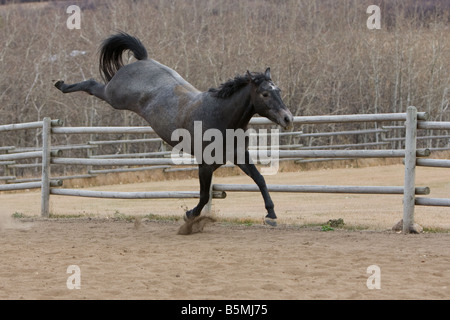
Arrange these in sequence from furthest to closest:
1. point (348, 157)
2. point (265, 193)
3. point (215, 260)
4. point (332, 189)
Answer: point (348, 157), point (332, 189), point (265, 193), point (215, 260)

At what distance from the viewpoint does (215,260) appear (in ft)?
18.8

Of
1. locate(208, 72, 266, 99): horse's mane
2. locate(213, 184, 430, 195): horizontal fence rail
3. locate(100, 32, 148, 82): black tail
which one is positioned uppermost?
locate(100, 32, 148, 82): black tail

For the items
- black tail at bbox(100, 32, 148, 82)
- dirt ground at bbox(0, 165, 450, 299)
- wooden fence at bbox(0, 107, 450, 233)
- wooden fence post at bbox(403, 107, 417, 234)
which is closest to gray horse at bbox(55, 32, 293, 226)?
black tail at bbox(100, 32, 148, 82)

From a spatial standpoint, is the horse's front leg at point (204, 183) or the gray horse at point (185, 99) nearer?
the gray horse at point (185, 99)

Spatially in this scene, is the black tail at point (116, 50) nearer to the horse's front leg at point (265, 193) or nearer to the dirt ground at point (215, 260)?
the dirt ground at point (215, 260)

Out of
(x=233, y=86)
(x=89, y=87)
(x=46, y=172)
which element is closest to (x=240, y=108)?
(x=233, y=86)

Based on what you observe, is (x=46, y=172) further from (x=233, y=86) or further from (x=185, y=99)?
(x=233, y=86)

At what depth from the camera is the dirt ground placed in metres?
4.57

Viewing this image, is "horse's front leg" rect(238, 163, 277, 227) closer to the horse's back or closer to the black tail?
the horse's back

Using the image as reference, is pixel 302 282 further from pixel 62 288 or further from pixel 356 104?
pixel 356 104

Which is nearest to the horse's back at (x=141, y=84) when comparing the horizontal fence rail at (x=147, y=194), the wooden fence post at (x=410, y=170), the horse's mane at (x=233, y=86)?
the horse's mane at (x=233, y=86)

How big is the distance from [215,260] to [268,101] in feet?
6.39

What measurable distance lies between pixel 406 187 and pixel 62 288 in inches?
167

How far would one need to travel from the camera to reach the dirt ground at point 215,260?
457 centimetres
